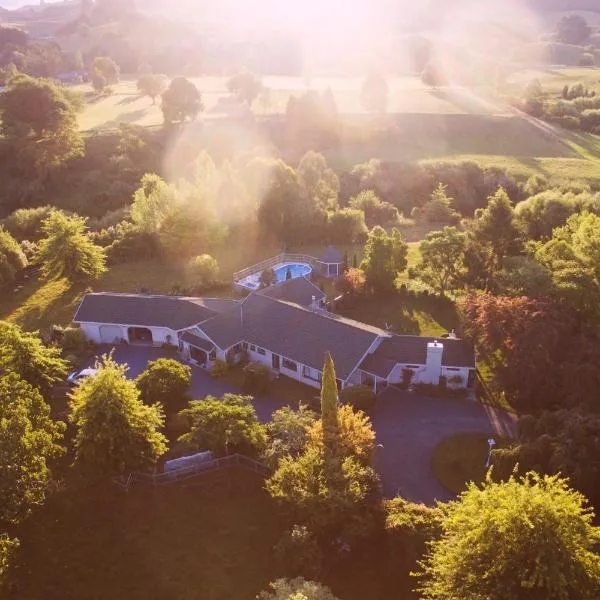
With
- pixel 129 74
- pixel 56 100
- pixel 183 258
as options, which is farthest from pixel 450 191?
pixel 129 74

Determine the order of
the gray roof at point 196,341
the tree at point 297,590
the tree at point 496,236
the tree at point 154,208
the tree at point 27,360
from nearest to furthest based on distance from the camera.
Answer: the tree at point 297,590
the tree at point 27,360
the gray roof at point 196,341
the tree at point 496,236
the tree at point 154,208

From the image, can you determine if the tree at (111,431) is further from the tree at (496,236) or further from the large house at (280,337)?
the tree at (496,236)

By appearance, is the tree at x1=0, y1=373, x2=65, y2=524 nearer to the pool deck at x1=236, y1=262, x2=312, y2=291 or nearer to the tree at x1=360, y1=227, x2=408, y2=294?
the pool deck at x1=236, y1=262, x2=312, y2=291

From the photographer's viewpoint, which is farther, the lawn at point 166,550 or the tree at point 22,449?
the tree at point 22,449

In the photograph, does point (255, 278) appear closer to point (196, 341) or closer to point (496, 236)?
point (196, 341)

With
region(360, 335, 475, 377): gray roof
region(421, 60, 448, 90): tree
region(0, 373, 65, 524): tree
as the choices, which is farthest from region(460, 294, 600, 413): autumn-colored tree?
region(421, 60, 448, 90): tree

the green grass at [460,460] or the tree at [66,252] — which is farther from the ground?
the tree at [66,252]

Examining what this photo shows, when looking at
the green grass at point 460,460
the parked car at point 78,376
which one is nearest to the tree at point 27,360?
the parked car at point 78,376
